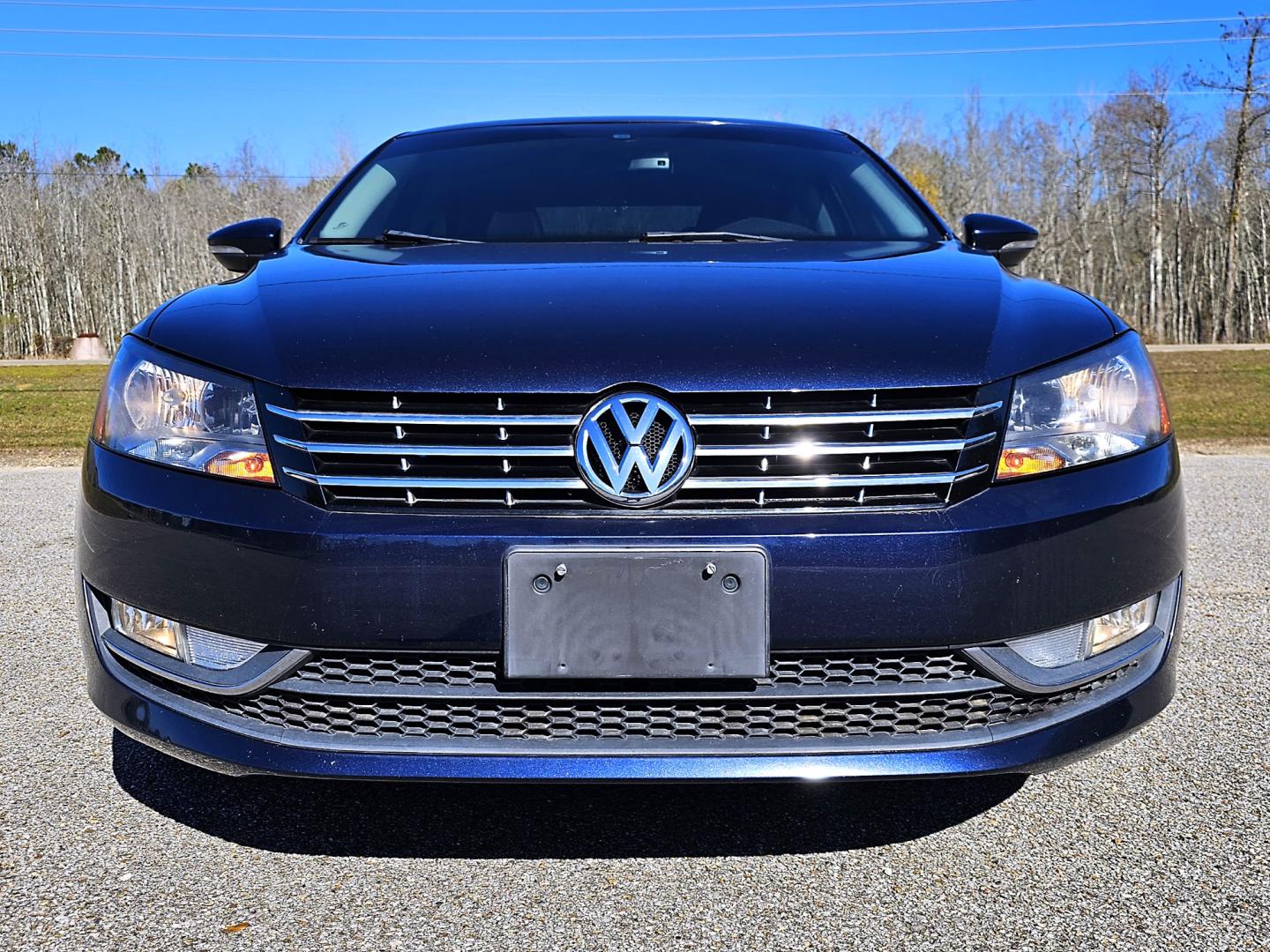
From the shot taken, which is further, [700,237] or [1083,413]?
[700,237]

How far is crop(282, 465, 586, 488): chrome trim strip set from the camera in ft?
6.01

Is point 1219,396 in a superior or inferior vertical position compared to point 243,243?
inferior

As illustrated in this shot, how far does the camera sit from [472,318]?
6.74 ft

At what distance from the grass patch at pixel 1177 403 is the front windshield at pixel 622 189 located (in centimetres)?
438

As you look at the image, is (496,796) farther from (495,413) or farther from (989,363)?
(989,363)

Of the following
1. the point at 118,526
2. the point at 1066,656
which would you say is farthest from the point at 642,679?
the point at 118,526

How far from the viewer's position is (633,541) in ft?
5.85

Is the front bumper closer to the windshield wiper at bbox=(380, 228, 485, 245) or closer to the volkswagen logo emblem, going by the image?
the volkswagen logo emblem

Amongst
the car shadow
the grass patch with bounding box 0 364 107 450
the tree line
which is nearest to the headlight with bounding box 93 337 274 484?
the car shadow

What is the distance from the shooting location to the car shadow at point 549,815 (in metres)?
2.15

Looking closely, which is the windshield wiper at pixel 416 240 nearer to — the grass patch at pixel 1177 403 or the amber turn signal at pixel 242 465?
the amber turn signal at pixel 242 465

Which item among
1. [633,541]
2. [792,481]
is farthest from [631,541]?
[792,481]

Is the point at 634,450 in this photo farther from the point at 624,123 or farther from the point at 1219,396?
the point at 1219,396

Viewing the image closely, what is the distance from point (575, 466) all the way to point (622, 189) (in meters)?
1.54
